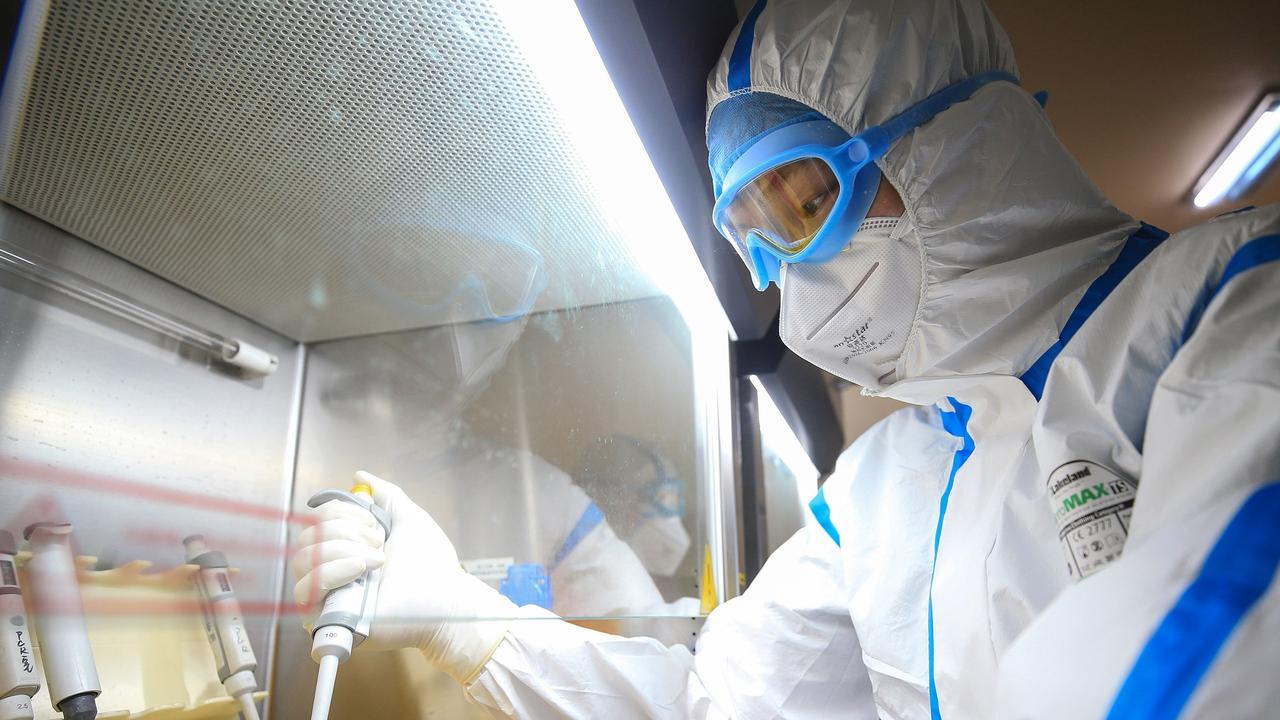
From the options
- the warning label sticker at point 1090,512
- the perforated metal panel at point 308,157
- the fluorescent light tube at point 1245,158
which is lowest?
the warning label sticker at point 1090,512

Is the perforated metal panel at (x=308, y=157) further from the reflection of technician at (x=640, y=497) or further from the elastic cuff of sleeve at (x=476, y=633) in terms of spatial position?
the elastic cuff of sleeve at (x=476, y=633)

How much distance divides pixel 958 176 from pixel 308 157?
2.32ft

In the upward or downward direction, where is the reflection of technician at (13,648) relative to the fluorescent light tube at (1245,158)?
downward

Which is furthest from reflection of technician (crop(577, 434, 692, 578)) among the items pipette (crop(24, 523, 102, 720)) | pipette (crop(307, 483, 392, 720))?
pipette (crop(24, 523, 102, 720))

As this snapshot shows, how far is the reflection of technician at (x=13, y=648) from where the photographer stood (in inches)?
20.1

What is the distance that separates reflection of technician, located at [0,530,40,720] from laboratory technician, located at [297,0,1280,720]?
22 cm

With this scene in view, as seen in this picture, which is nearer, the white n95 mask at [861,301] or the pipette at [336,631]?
the pipette at [336,631]

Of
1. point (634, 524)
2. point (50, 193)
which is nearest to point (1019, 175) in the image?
point (634, 524)

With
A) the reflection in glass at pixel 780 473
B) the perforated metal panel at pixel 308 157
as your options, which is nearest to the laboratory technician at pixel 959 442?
the perforated metal panel at pixel 308 157

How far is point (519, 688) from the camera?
102 centimetres

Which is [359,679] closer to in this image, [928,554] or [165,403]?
[165,403]

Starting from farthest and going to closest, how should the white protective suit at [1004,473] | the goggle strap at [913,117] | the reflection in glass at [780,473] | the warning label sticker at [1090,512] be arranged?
the reflection in glass at [780,473], the goggle strap at [913,117], the warning label sticker at [1090,512], the white protective suit at [1004,473]

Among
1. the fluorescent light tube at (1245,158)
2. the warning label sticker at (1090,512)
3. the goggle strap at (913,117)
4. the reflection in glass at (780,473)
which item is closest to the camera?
the warning label sticker at (1090,512)

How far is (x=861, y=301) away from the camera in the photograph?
0.90m
